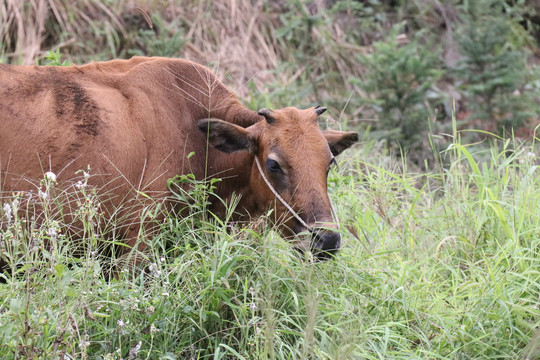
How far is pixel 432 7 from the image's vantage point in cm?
1134

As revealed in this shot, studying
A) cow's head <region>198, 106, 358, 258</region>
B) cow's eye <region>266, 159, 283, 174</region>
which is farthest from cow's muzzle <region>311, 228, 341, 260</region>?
cow's eye <region>266, 159, 283, 174</region>

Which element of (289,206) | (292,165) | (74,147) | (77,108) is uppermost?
(77,108)

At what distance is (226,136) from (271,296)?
→ 1.57 meters

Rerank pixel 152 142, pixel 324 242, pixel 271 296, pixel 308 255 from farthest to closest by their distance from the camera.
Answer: pixel 152 142
pixel 324 242
pixel 308 255
pixel 271 296

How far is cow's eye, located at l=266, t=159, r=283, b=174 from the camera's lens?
453cm

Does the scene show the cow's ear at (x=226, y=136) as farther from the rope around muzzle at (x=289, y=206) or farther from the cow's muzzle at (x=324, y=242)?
the cow's muzzle at (x=324, y=242)

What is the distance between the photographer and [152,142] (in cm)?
471

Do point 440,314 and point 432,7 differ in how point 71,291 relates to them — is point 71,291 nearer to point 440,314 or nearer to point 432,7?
point 440,314

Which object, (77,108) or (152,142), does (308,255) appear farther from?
(77,108)

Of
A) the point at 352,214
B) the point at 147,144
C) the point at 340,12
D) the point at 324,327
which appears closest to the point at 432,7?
the point at 340,12

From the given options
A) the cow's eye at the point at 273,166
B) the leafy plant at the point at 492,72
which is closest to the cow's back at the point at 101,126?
the cow's eye at the point at 273,166

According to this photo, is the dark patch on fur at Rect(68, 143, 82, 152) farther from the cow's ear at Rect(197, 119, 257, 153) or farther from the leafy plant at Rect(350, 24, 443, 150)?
the leafy plant at Rect(350, 24, 443, 150)

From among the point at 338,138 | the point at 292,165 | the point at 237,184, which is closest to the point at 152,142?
the point at 237,184

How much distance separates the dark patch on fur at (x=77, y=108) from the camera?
14.9 feet
